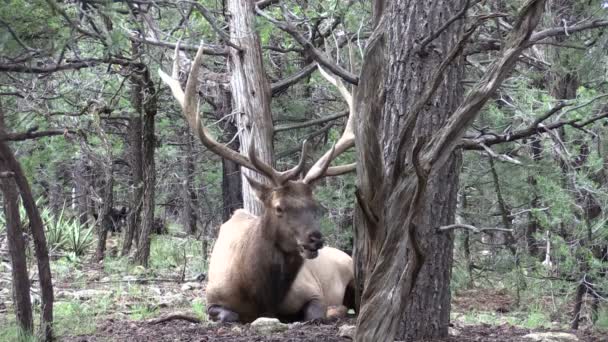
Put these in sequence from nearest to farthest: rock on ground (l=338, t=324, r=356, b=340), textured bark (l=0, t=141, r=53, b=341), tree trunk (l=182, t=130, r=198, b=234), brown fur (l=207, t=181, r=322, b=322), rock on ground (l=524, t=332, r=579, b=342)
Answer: textured bark (l=0, t=141, r=53, b=341), rock on ground (l=524, t=332, r=579, b=342), rock on ground (l=338, t=324, r=356, b=340), brown fur (l=207, t=181, r=322, b=322), tree trunk (l=182, t=130, r=198, b=234)

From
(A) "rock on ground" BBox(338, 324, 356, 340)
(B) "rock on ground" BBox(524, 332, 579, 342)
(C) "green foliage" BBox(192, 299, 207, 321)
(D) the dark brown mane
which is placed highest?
(D) the dark brown mane

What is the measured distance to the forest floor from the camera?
578cm

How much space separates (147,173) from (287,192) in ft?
18.2

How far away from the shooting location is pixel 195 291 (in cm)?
1020

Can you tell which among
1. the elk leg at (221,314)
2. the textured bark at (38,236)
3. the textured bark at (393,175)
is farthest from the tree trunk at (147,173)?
the textured bark at (393,175)

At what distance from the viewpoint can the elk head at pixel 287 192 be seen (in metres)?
6.59

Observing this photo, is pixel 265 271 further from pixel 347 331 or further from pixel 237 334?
pixel 347 331

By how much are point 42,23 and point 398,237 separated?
3.22 meters

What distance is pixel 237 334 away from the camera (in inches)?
232

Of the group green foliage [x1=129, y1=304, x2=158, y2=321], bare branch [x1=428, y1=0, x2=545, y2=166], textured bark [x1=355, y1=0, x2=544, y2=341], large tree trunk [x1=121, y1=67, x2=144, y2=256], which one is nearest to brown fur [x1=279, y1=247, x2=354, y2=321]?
green foliage [x1=129, y1=304, x2=158, y2=321]

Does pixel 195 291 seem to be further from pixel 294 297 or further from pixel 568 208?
pixel 568 208

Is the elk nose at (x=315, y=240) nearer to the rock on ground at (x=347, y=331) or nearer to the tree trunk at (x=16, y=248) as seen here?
the rock on ground at (x=347, y=331)

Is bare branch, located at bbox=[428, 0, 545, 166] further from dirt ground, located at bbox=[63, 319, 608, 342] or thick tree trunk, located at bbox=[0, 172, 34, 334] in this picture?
thick tree trunk, located at bbox=[0, 172, 34, 334]

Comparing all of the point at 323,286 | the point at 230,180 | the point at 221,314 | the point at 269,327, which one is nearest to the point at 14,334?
the point at 269,327
